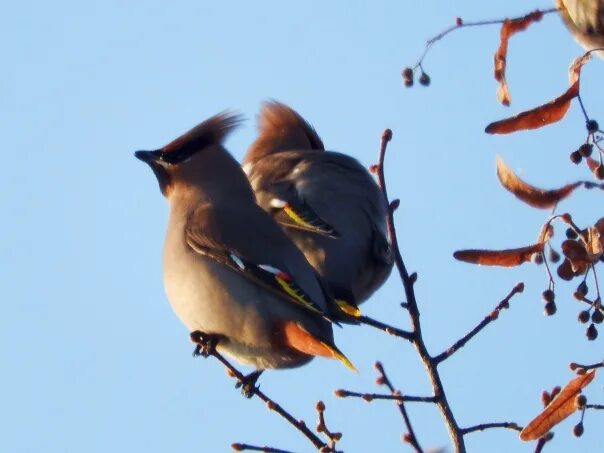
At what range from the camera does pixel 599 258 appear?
82.1 inches

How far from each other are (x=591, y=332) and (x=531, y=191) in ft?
0.98

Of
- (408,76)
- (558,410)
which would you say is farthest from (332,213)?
(558,410)

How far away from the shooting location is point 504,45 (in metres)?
2.46

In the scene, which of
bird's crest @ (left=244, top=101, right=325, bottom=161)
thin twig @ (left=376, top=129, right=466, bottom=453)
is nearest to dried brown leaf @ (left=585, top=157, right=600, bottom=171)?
thin twig @ (left=376, top=129, right=466, bottom=453)

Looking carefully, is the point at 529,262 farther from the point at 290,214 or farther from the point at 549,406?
the point at 290,214

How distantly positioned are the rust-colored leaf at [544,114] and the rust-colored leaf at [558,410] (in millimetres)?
459

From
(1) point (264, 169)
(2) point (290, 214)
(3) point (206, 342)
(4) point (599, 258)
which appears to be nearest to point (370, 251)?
Answer: (2) point (290, 214)

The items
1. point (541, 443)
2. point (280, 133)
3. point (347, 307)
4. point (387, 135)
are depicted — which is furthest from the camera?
point (280, 133)

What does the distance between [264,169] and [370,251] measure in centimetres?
58

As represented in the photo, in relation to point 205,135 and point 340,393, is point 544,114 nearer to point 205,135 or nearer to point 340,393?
point 340,393

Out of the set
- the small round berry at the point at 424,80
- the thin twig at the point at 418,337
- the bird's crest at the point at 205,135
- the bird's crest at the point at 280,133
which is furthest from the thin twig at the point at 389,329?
the bird's crest at the point at 280,133

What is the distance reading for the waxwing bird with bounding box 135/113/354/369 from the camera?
Answer: 11.2ft

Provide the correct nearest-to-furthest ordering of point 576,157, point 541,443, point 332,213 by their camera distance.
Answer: point 541,443, point 576,157, point 332,213

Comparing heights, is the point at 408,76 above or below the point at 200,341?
above
